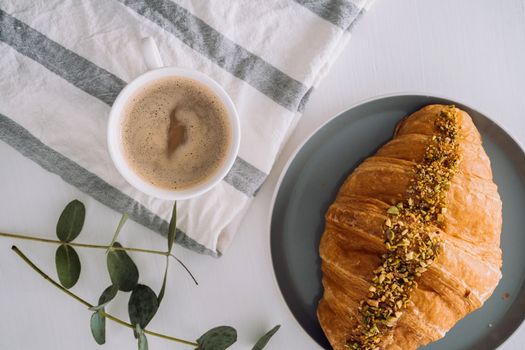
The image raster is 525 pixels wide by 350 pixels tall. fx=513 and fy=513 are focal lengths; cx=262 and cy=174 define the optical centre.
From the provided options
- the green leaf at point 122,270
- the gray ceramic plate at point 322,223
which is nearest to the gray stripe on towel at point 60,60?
the green leaf at point 122,270

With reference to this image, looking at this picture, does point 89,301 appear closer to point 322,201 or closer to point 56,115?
point 56,115

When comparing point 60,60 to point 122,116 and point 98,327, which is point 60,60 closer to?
point 122,116

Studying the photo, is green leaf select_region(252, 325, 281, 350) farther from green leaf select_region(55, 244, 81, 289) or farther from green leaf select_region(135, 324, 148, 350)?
green leaf select_region(55, 244, 81, 289)

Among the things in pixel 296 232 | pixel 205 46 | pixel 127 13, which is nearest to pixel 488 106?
pixel 296 232

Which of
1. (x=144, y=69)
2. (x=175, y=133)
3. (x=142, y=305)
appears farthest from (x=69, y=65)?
(x=142, y=305)

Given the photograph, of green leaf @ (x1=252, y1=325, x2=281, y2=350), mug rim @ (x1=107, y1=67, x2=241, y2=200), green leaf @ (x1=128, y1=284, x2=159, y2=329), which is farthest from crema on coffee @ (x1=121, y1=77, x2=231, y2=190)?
green leaf @ (x1=252, y1=325, x2=281, y2=350)
